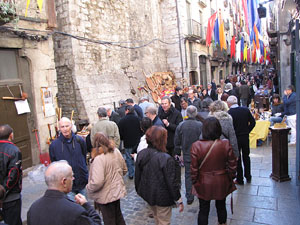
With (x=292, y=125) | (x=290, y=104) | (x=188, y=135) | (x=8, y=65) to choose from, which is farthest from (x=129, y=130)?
(x=290, y=104)

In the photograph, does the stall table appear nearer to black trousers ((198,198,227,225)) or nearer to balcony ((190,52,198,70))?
black trousers ((198,198,227,225))

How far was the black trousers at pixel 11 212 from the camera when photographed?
3258mm

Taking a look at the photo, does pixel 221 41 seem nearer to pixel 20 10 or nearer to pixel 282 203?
pixel 20 10

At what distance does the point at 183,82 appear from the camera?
16.7 metres

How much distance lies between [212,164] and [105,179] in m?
1.33

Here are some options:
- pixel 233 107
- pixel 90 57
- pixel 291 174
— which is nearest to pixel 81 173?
pixel 233 107

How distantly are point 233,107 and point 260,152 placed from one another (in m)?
2.86

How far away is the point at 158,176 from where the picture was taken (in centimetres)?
299

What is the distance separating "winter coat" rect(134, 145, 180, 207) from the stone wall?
662 centimetres

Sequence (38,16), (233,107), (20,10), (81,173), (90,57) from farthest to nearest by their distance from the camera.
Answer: (90,57)
(38,16)
(20,10)
(233,107)
(81,173)

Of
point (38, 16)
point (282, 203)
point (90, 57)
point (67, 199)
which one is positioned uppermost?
point (38, 16)

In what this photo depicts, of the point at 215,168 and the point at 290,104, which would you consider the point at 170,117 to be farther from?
the point at 290,104

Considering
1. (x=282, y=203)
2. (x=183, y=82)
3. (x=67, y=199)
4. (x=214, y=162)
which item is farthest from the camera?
(x=183, y=82)

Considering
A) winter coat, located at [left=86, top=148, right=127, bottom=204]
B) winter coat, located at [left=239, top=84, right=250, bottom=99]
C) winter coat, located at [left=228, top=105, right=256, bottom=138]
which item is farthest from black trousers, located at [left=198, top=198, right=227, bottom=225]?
winter coat, located at [left=239, top=84, right=250, bottom=99]
